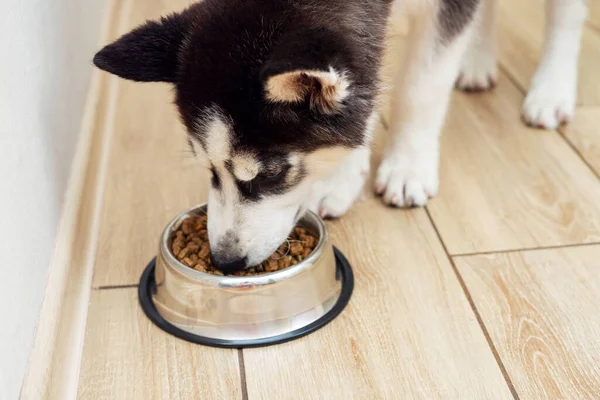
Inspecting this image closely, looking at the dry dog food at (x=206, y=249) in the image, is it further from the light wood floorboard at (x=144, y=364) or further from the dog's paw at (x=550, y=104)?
the dog's paw at (x=550, y=104)

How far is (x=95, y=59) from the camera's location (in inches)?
53.3

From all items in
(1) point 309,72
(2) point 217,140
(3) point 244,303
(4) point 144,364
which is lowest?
(4) point 144,364

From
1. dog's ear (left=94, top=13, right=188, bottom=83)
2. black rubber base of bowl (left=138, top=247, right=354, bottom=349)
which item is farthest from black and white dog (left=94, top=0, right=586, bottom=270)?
black rubber base of bowl (left=138, top=247, right=354, bottom=349)

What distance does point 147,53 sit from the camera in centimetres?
139

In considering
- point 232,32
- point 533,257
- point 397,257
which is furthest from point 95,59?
point 533,257

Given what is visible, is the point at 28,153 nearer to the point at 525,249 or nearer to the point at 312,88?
the point at 312,88

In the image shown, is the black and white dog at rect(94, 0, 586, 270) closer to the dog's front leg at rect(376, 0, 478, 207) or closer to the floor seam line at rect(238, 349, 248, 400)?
the dog's front leg at rect(376, 0, 478, 207)

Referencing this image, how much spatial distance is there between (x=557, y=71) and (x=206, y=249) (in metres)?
1.40

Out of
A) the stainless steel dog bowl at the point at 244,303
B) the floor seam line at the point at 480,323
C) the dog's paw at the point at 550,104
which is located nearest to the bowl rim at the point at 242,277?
the stainless steel dog bowl at the point at 244,303

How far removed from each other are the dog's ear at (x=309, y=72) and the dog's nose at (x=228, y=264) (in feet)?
1.17

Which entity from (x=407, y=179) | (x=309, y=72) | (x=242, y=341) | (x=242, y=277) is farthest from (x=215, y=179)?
(x=407, y=179)

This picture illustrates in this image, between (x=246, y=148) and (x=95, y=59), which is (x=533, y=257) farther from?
(x=95, y=59)

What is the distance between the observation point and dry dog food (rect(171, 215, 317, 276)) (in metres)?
1.50

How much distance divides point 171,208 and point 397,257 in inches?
24.1
